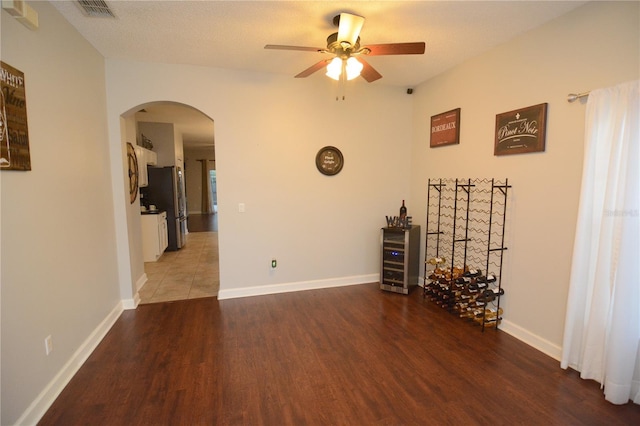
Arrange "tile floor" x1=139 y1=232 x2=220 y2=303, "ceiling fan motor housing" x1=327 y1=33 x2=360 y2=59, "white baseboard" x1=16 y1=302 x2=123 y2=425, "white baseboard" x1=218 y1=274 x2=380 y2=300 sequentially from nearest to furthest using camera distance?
"white baseboard" x1=16 y1=302 x2=123 y2=425
"ceiling fan motor housing" x1=327 y1=33 x2=360 y2=59
"white baseboard" x1=218 y1=274 x2=380 y2=300
"tile floor" x1=139 y1=232 x2=220 y2=303

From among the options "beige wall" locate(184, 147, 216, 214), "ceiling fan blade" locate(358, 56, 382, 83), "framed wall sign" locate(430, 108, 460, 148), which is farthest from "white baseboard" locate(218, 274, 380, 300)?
"beige wall" locate(184, 147, 216, 214)

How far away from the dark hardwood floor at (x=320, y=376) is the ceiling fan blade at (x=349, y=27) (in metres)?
2.54

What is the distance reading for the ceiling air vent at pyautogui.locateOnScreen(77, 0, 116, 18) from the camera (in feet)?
7.36

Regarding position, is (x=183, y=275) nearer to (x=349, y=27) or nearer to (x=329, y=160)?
(x=329, y=160)

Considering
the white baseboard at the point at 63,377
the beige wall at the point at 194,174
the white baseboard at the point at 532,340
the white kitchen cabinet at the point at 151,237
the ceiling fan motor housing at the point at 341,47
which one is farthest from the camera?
the beige wall at the point at 194,174

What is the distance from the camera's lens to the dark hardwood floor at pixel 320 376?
1.95 m

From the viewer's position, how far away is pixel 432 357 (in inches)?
102

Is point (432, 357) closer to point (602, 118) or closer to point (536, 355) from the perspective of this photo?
point (536, 355)

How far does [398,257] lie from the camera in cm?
399

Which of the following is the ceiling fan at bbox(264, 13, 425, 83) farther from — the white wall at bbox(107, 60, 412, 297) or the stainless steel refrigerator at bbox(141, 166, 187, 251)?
the stainless steel refrigerator at bbox(141, 166, 187, 251)

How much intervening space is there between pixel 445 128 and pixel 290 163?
1925mm

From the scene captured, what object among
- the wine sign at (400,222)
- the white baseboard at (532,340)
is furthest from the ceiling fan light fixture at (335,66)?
the white baseboard at (532,340)

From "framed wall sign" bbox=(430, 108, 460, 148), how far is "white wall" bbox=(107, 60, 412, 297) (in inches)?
20.3

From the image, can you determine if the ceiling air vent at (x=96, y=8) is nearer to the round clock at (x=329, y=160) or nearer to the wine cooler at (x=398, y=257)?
the round clock at (x=329, y=160)
